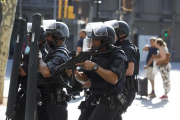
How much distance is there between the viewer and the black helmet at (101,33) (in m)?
4.29

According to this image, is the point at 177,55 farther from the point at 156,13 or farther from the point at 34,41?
the point at 34,41

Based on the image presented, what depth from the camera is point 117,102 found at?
4367 millimetres

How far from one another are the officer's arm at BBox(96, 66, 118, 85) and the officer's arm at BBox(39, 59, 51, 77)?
513 mm

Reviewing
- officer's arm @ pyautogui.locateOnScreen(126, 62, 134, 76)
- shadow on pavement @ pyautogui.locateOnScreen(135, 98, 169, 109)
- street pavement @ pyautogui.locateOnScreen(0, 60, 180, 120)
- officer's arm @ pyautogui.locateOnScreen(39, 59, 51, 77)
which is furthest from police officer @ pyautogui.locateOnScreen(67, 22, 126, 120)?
shadow on pavement @ pyautogui.locateOnScreen(135, 98, 169, 109)

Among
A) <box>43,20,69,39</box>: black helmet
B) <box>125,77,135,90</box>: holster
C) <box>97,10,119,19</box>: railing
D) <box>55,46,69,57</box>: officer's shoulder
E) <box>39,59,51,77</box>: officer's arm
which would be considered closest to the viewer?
<box>39,59,51,77</box>: officer's arm

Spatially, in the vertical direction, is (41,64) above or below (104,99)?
above

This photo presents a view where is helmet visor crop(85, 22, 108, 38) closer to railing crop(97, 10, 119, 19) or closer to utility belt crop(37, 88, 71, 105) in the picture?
utility belt crop(37, 88, 71, 105)

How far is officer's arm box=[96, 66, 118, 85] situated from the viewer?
4.06 metres

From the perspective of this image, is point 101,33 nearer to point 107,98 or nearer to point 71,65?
point 71,65

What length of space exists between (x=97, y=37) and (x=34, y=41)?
79 centimetres

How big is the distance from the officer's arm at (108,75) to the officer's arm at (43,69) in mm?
513

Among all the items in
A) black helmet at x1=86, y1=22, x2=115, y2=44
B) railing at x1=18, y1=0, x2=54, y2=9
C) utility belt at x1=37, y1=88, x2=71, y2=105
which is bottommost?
utility belt at x1=37, y1=88, x2=71, y2=105

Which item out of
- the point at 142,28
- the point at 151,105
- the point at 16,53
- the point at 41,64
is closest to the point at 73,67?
the point at 41,64

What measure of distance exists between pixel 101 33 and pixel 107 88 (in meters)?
0.60
